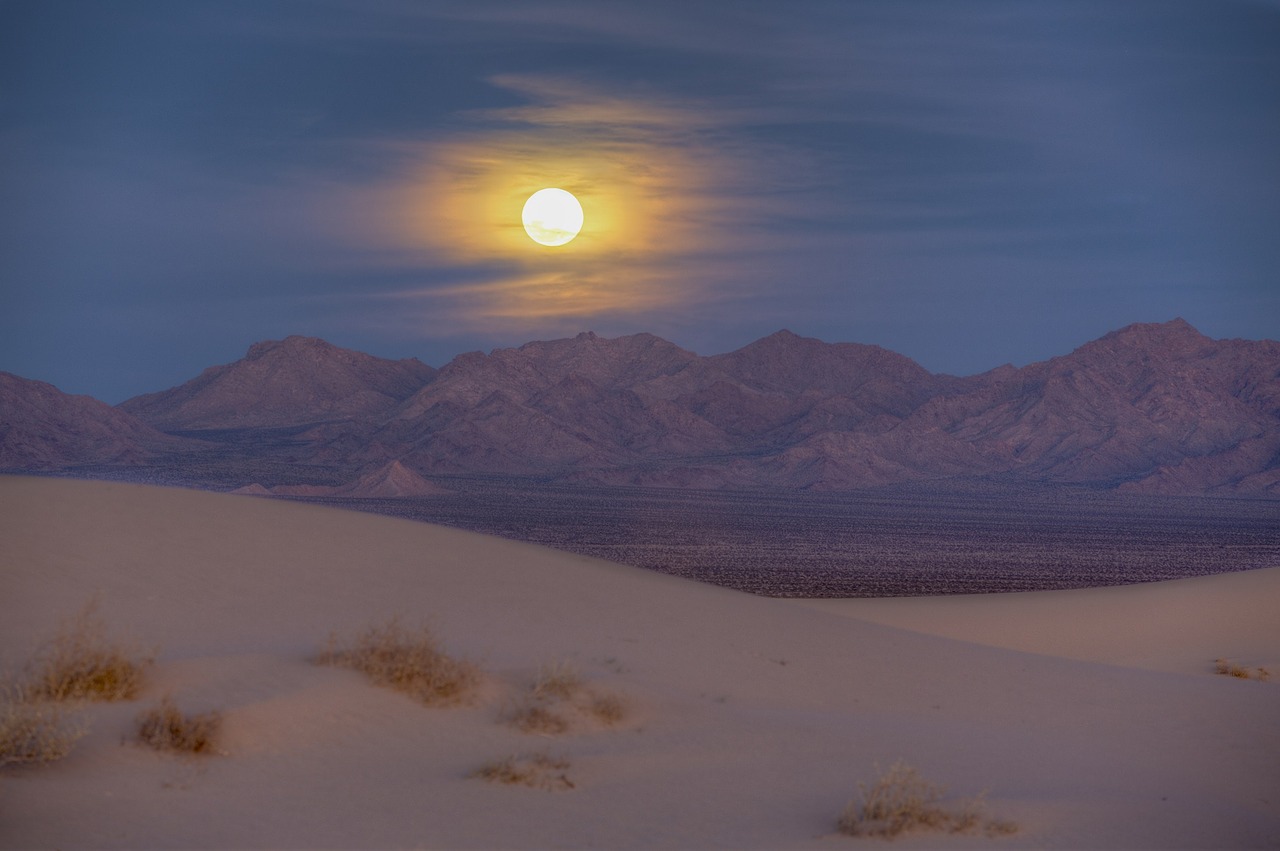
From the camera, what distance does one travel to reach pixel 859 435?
178 metres

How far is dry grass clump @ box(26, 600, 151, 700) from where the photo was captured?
9523 millimetres

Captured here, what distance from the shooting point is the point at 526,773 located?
8992 millimetres

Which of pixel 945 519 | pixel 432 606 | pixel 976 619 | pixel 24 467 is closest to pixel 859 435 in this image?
pixel 945 519

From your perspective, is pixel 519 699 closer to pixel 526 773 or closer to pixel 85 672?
pixel 526 773

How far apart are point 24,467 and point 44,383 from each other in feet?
106

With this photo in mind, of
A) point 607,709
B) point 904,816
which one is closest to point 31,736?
point 607,709

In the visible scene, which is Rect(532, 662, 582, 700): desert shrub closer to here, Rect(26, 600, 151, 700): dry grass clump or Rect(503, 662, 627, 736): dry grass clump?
Rect(503, 662, 627, 736): dry grass clump

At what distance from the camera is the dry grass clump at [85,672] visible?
952 centimetres

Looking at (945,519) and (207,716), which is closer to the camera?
(207,716)

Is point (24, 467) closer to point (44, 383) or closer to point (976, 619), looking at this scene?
point (44, 383)

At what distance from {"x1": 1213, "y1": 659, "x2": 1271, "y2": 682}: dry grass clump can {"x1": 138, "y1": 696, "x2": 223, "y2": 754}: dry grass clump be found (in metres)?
15.1

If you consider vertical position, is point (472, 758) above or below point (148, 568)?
below

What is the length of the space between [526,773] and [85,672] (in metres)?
3.43

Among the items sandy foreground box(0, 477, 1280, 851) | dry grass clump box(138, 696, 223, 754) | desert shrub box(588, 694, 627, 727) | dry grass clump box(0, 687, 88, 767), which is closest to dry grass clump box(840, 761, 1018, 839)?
sandy foreground box(0, 477, 1280, 851)
